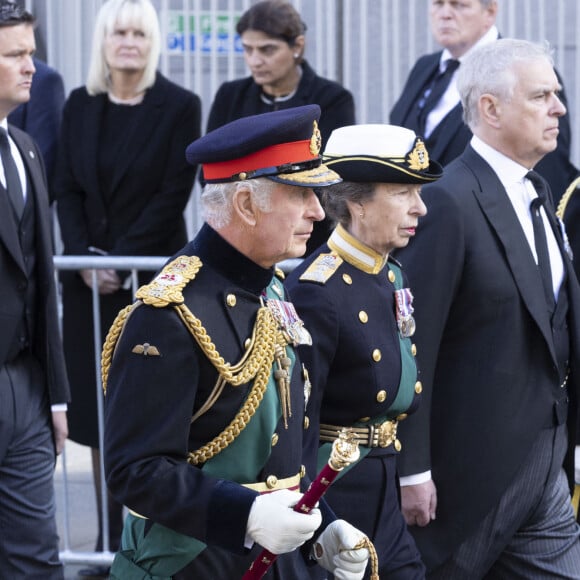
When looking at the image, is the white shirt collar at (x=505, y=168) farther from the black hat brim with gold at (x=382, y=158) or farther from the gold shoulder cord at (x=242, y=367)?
the gold shoulder cord at (x=242, y=367)

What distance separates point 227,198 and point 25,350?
1.61m

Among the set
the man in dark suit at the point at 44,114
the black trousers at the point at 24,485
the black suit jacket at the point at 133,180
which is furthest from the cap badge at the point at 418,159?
the man in dark suit at the point at 44,114

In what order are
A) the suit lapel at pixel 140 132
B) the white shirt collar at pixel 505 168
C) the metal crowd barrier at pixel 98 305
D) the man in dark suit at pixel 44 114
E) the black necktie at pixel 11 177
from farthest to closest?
the man in dark suit at pixel 44 114 → the suit lapel at pixel 140 132 → the metal crowd barrier at pixel 98 305 → the black necktie at pixel 11 177 → the white shirt collar at pixel 505 168

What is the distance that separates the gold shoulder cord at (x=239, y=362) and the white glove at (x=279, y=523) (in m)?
0.18

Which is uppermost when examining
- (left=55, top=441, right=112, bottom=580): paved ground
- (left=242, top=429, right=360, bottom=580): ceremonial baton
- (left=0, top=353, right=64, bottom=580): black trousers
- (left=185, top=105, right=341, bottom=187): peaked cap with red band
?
(left=185, top=105, right=341, bottom=187): peaked cap with red band

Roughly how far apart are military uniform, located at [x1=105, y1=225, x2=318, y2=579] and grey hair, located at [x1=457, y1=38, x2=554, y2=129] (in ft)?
4.96

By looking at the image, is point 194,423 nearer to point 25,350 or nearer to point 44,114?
point 25,350

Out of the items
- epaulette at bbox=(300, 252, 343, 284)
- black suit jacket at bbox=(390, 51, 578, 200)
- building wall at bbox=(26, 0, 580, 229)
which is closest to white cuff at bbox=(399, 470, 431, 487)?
epaulette at bbox=(300, 252, 343, 284)

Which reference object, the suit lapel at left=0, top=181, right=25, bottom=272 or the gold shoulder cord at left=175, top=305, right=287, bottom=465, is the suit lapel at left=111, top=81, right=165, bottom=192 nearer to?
the suit lapel at left=0, top=181, right=25, bottom=272

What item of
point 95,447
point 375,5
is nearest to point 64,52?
point 375,5

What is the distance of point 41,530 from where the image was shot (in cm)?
455

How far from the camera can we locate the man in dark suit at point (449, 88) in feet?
19.5

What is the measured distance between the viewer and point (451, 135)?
5793mm

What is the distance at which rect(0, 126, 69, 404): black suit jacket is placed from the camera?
4473 mm
